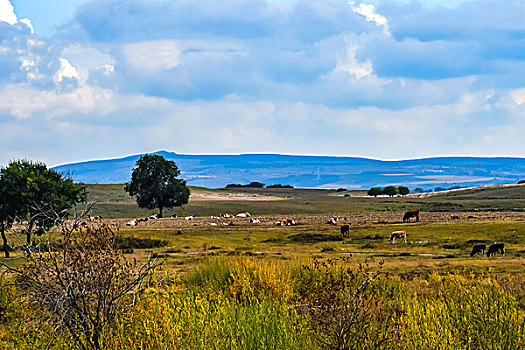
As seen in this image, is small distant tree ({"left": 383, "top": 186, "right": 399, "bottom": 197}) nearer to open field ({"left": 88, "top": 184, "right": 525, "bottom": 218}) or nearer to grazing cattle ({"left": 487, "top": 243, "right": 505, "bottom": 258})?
open field ({"left": 88, "top": 184, "right": 525, "bottom": 218})

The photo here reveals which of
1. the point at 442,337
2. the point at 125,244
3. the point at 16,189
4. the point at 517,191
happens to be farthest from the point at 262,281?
the point at 517,191

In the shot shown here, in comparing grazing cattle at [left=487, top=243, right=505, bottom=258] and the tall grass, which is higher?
the tall grass

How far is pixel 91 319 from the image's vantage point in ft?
31.5

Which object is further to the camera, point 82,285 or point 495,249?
point 495,249

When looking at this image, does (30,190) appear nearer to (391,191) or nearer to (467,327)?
(467,327)

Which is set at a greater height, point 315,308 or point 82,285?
point 82,285

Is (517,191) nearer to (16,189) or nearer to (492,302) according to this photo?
(16,189)

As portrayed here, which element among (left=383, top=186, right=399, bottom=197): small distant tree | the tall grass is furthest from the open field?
the tall grass

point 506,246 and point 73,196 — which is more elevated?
point 73,196

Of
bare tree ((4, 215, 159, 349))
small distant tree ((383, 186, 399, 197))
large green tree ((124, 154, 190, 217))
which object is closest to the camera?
bare tree ((4, 215, 159, 349))

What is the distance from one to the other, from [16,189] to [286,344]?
33800 millimetres

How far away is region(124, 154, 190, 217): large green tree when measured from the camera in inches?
3752

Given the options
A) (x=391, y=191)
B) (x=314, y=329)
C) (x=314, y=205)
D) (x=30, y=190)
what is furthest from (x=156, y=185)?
(x=314, y=329)

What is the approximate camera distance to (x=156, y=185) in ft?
312
